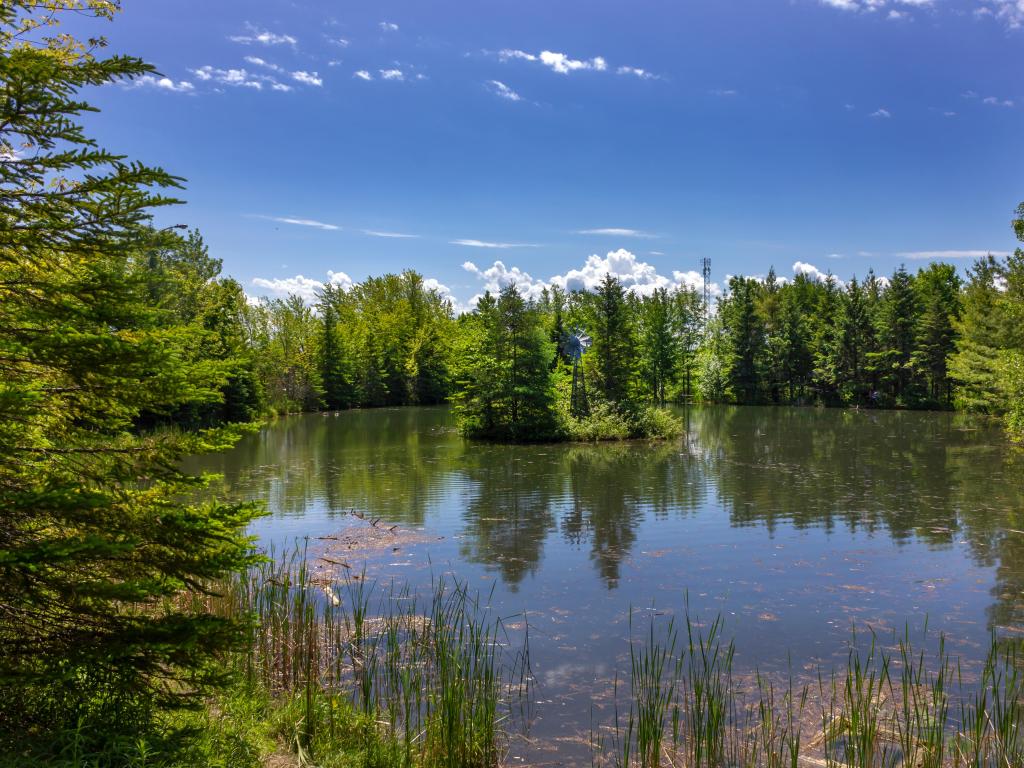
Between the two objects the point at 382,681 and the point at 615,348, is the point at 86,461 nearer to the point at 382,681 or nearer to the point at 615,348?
the point at 382,681

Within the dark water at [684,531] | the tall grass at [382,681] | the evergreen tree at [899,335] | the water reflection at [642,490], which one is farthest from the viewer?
the evergreen tree at [899,335]

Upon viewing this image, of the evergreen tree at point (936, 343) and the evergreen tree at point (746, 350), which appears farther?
the evergreen tree at point (746, 350)

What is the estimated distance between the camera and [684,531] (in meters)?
14.3

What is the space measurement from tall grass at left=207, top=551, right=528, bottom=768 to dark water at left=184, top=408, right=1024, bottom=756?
2.60ft

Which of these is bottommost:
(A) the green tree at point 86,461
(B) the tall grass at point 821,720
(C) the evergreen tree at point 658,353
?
(B) the tall grass at point 821,720

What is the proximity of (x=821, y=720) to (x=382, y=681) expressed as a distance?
14.1 ft

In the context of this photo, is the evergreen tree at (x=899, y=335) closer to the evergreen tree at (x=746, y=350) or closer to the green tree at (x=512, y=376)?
the evergreen tree at (x=746, y=350)

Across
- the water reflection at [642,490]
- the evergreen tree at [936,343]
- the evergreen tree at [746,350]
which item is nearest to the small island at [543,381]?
the water reflection at [642,490]

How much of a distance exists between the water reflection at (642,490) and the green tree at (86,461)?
85.3 inches

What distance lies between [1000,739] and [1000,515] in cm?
1245

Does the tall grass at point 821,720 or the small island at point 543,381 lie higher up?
the small island at point 543,381

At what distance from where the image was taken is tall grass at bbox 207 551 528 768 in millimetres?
5289

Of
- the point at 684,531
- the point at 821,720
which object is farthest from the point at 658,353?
the point at 821,720

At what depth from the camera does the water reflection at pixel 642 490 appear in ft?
43.9
